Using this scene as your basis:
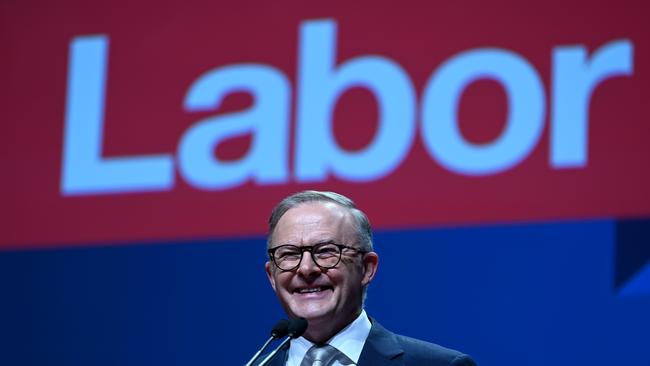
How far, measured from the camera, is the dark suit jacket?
2.33 metres

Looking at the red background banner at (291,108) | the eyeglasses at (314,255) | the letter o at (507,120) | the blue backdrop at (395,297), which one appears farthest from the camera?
the letter o at (507,120)

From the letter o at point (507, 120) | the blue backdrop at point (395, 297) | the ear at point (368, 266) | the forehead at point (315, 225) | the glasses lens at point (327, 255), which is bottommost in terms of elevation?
the blue backdrop at point (395, 297)

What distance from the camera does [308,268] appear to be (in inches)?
93.3

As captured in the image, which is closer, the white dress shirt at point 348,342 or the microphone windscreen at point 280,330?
the microphone windscreen at point 280,330

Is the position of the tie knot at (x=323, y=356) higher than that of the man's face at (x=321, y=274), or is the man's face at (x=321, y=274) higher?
the man's face at (x=321, y=274)

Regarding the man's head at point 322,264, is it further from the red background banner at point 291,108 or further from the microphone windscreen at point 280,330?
the red background banner at point 291,108

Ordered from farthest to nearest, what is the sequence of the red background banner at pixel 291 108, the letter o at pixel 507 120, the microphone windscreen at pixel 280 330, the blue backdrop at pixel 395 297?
the letter o at pixel 507 120 → the red background banner at pixel 291 108 → the blue backdrop at pixel 395 297 → the microphone windscreen at pixel 280 330

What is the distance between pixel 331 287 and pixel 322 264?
0.05 meters

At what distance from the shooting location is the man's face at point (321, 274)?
237 cm

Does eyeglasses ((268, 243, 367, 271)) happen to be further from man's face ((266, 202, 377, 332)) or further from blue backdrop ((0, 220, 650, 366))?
blue backdrop ((0, 220, 650, 366))

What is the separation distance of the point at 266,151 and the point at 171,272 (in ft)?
1.77

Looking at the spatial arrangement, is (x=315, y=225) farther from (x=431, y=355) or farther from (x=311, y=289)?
(x=431, y=355)

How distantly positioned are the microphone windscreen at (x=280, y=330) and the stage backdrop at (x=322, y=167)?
1.29 m


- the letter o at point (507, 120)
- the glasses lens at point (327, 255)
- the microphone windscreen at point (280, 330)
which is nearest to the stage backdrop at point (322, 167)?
the letter o at point (507, 120)
